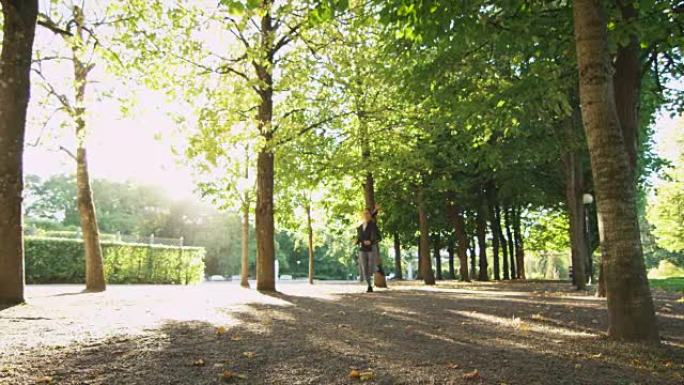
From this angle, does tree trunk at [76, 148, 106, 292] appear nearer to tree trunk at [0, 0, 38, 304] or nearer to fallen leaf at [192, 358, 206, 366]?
tree trunk at [0, 0, 38, 304]

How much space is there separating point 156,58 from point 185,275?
19.7 metres

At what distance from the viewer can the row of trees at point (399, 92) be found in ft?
17.9

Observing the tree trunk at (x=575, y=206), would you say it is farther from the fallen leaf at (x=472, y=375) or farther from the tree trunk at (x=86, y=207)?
the tree trunk at (x=86, y=207)

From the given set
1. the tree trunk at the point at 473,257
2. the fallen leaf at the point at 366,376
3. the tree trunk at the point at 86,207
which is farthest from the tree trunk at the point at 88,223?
the tree trunk at the point at 473,257

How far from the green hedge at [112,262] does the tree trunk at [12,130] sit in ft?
53.2

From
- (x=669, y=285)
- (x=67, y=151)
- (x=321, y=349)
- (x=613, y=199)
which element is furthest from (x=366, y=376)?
(x=669, y=285)

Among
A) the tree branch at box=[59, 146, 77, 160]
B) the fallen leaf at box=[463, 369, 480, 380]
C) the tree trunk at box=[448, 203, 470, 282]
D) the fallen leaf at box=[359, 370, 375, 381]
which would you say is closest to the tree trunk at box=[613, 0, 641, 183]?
the fallen leaf at box=[463, 369, 480, 380]

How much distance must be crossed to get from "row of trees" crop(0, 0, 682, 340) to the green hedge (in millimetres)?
6025

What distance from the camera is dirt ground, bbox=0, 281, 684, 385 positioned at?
4.00 m

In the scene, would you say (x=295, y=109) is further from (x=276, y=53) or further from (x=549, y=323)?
(x=549, y=323)

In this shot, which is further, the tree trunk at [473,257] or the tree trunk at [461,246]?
the tree trunk at [473,257]

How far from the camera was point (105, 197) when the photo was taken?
6575cm

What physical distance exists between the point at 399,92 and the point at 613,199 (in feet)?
17.0

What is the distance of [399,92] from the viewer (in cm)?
977
